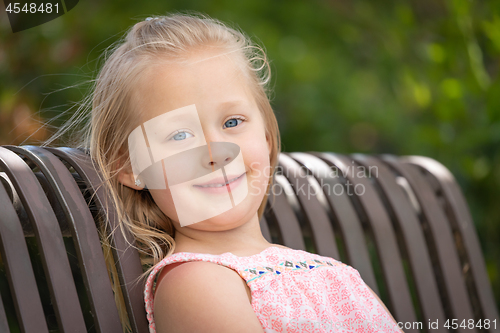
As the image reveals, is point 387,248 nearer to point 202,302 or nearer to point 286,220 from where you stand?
point 286,220

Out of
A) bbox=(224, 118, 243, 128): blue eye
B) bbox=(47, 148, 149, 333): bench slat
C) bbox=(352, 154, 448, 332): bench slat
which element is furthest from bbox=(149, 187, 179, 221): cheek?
bbox=(352, 154, 448, 332): bench slat

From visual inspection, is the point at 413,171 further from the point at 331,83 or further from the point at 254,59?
the point at 331,83

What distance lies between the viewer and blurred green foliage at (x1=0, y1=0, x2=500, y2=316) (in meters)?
2.11

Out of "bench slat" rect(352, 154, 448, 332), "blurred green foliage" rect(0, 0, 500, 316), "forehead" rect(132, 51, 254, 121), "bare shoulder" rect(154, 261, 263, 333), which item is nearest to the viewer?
"bare shoulder" rect(154, 261, 263, 333)

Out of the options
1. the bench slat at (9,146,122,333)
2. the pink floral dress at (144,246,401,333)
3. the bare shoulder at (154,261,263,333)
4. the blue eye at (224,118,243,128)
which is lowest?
the pink floral dress at (144,246,401,333)

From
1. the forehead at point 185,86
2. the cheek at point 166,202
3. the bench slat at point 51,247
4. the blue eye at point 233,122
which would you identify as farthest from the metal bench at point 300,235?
the blue eye at point 233,122

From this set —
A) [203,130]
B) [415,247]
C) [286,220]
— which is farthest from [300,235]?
[203,130]

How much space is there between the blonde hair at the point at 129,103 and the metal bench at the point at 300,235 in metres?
0.05

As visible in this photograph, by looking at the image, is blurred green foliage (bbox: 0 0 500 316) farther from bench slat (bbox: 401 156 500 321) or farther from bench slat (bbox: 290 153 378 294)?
bench slat (bbox: 290 153 378 294)

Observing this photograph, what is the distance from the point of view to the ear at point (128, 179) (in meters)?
1.12

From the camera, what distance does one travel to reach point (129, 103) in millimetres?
1088

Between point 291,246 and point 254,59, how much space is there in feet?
1.87

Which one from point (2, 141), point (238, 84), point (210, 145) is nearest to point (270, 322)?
point (210, 145)

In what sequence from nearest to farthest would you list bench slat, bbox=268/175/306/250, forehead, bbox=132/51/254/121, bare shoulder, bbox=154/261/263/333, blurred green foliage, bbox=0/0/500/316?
bare shoulder, bbox=154/261/263/333 → forehead, bbox=132/51/254/121 → bench slat, bbox=268/175/306/250 → blurred green foliage, bbox=0/0/500/316
